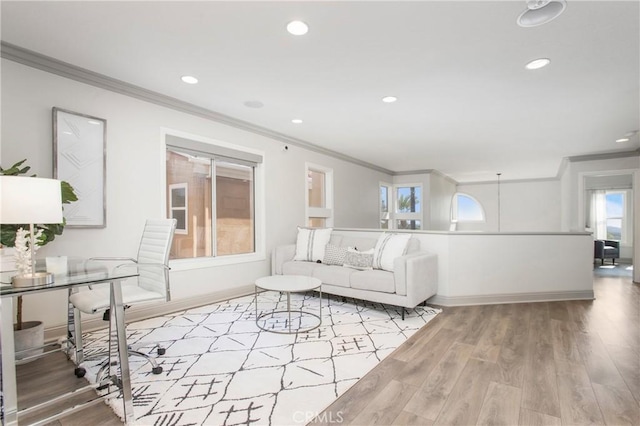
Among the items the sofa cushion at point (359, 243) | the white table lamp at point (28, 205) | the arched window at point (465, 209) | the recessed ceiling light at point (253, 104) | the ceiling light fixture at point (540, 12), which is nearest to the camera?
the white table lamp at point (28, 205)

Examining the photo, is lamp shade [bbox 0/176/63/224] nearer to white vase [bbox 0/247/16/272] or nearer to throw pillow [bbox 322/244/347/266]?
white vase [bbox 0/247/16/272]

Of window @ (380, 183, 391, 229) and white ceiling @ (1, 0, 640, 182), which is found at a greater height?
white ceiling @ (1, 0, 640, 182)

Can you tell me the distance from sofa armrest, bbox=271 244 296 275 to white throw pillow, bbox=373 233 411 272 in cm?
131

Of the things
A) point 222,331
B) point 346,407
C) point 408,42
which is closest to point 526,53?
point 408,42

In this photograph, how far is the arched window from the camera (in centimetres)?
1064

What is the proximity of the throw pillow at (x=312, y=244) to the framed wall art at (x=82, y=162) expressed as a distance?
7.95 ft

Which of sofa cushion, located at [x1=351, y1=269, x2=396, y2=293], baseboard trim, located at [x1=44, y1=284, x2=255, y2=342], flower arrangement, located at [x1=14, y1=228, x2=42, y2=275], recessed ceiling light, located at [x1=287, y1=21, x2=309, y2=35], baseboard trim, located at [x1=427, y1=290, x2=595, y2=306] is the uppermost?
recessed ceiling light, located at [x1=287, y1=21, x2=309, y2=35]

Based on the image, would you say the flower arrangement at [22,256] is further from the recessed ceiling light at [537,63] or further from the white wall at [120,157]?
the recessed ceiling light at [537,63]

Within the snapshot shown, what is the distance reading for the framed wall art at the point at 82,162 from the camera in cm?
271

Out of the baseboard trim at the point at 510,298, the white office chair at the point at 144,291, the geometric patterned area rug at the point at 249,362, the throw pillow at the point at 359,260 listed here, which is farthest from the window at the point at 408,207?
the white office chair at the point at 144,291

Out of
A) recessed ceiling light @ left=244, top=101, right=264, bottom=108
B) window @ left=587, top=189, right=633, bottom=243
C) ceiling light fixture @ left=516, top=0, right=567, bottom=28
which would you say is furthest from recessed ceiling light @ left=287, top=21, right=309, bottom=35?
window @ left=587, top=189, right=633, bottom=243

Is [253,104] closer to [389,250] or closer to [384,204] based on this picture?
[389,250]

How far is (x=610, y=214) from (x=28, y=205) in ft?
36.6

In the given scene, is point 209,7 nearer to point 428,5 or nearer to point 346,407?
point 428,5
